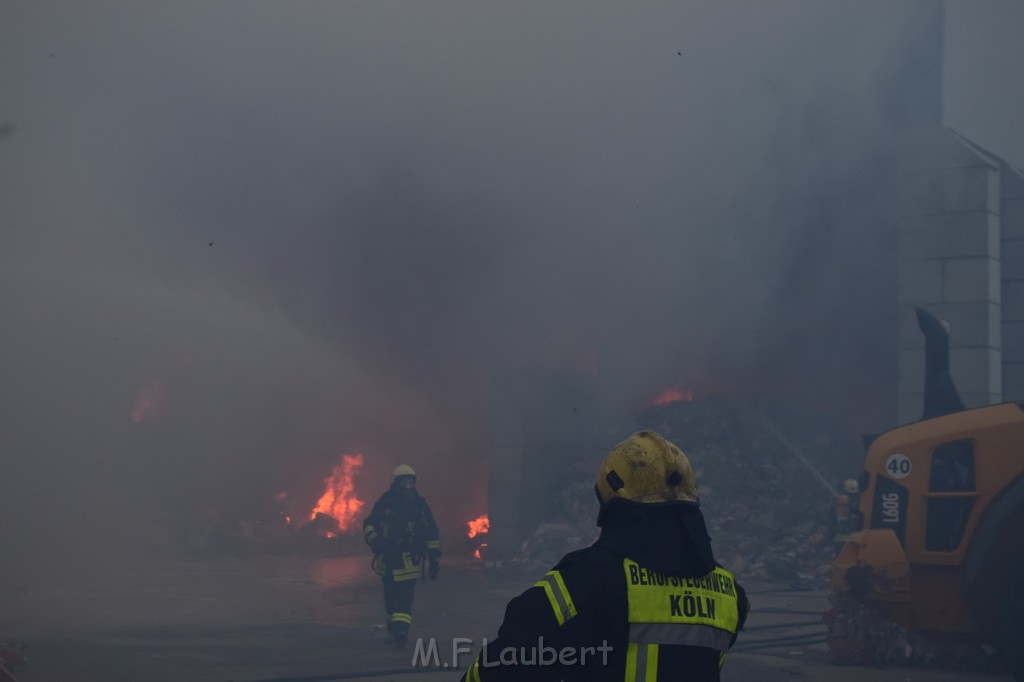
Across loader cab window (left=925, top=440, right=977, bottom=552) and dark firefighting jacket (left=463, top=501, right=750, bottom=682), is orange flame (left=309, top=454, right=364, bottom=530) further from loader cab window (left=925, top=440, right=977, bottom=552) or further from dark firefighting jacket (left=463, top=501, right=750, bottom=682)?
dark firefighting jacket (left=463, top=501, right=750, bottom=682)

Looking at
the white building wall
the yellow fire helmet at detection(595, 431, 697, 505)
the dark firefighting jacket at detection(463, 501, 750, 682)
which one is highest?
the white building wall

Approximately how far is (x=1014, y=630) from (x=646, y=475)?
5.81 metres

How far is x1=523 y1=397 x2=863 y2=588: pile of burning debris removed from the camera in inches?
587

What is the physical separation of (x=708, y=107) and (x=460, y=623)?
431 inches

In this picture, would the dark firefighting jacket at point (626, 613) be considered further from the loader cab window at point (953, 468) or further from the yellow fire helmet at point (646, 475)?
the loader cab window at point (953, 468)

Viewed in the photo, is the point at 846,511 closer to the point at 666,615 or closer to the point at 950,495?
the point at 950,495

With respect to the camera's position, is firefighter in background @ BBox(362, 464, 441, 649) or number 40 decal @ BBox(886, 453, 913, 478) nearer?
number 40 decal @ BBox(886, 453, 913, 478)

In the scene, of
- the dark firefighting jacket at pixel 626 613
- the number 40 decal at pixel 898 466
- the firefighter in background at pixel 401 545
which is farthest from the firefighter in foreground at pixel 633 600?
the firefighter in background at pixel 401 545

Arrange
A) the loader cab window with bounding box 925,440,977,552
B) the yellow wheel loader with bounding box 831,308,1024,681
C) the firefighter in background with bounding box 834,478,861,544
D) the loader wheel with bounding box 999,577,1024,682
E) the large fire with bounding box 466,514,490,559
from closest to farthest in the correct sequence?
the loader wheel with bounding box 999,577,1024,682 < the yellow wheel loader with bounding box 831,308,1024,681 < the loader cab window with bounding box 925,440,977,552 < the firefighter in background with bounding box 834,478,861,544 < the large fire with bounding box 466,514,490,559

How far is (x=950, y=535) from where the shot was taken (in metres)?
7.75

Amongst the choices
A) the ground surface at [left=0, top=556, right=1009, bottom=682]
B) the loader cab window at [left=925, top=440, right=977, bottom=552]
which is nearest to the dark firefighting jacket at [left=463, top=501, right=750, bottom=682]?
the ground surface at [left=0, top=556, right=1009, bottom=682]

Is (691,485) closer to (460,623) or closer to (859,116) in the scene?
(460,623)

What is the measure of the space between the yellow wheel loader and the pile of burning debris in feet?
18.8

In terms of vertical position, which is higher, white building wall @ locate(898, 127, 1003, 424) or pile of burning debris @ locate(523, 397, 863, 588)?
white building wall @ locate(898, 127, 1003, 424)
